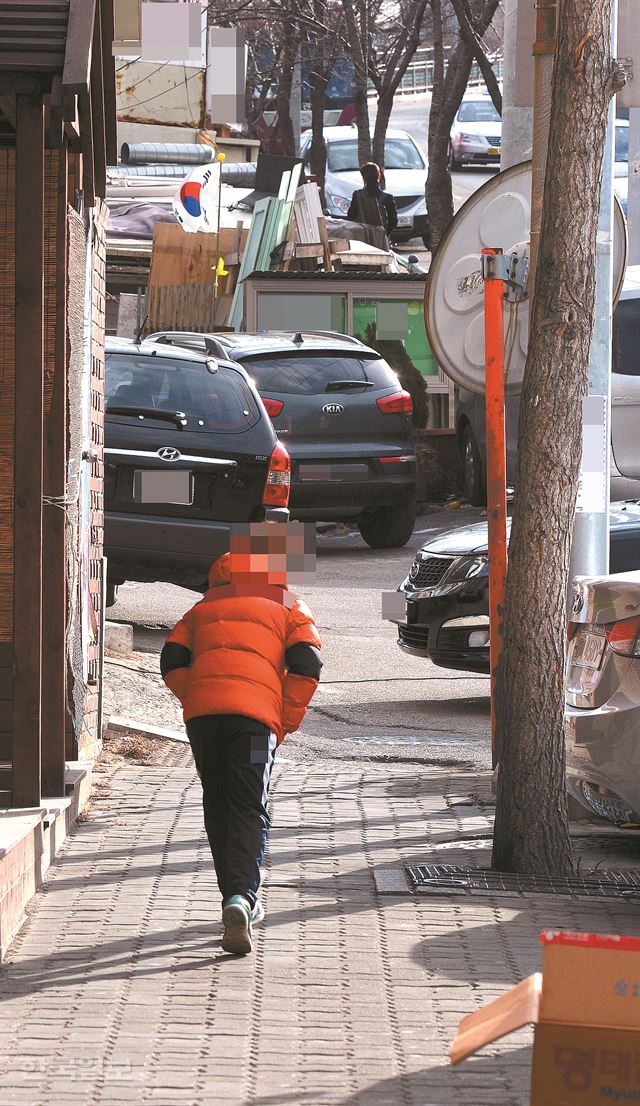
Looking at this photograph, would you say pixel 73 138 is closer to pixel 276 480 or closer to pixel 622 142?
pixel 276 480

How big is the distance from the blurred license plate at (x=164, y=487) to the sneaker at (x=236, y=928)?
19.8 feet

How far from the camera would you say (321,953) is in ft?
17.5

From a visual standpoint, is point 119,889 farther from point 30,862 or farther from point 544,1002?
point 544,1002

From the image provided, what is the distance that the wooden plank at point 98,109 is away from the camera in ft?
23.5

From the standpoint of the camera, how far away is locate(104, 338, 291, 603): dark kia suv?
11055 mm

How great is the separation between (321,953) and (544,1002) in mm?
2068

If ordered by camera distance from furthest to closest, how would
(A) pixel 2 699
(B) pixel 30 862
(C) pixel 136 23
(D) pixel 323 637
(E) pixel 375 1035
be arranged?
(C) pixel 136 23
(D) pixel 323 637
(A) pixel 2 699
(B) pixel 30 862
(E) pixel 375 1035

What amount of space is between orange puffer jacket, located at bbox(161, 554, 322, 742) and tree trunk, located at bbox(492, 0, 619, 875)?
4.05 feet

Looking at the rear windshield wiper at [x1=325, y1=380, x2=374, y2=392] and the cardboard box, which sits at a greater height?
the rear windshield wiper at [x1=325, y1=380, x2=374, y2=392]

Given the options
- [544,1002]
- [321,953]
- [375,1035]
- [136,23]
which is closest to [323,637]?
[321,953]

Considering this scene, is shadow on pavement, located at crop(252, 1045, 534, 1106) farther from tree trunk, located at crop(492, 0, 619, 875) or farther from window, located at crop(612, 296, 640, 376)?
window, located at crop(612, 296, 640, 376)

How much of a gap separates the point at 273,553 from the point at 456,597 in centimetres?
459

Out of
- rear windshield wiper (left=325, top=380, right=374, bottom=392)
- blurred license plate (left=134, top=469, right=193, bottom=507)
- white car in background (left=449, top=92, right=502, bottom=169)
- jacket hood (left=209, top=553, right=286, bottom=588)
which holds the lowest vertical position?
blurred license plate (left=134, top=469, right=193, bottom=507)

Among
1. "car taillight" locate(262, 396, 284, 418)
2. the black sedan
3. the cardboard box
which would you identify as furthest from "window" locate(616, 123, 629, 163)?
the cardboard box
